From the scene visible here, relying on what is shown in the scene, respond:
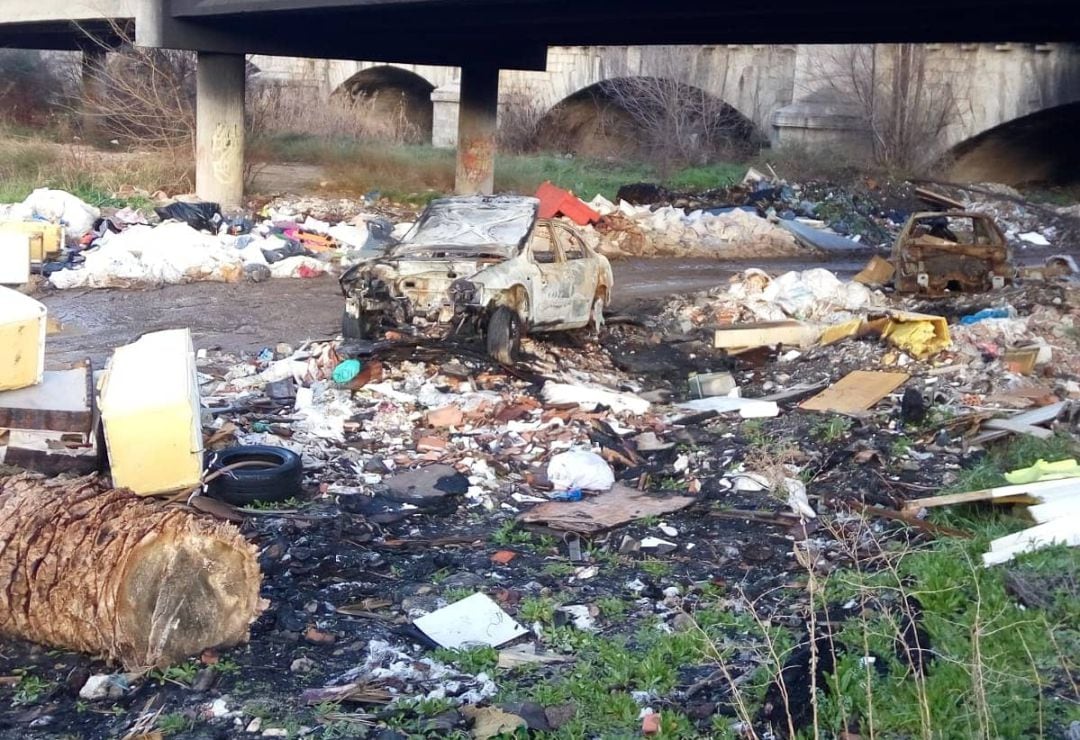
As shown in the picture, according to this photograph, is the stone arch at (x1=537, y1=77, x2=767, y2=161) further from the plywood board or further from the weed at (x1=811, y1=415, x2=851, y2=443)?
the plywood board

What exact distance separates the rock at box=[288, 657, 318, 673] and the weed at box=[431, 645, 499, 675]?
62 cm

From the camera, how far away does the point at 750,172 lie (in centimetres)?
3200

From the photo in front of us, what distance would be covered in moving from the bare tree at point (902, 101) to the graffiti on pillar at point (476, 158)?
49.1 ft

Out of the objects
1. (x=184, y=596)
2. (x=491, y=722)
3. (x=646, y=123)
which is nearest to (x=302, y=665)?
(x=184, y=596)

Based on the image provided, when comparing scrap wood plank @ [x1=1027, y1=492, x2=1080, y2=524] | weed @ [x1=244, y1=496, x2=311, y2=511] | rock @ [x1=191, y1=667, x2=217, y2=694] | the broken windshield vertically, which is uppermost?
the broken windshield

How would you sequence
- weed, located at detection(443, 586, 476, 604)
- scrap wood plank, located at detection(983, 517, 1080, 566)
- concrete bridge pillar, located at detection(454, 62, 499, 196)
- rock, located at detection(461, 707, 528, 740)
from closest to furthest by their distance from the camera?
rock, located at detection(461, 707, 528, 740) < scrap wood plank, located at detection(983, 517, 1080, 566) < weed, located at detection(443, 586, 476, 604) < concrete bridge pillar, located at detection(454, 62, 499, 196)

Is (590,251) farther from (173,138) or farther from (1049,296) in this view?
(173,138)

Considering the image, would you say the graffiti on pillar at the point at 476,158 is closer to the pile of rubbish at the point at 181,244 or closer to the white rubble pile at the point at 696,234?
the white rubble pile at the point at 696,234

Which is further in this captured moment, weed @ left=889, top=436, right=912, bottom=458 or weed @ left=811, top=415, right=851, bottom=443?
weed @ left=811, top=415, right=851, bottom=443

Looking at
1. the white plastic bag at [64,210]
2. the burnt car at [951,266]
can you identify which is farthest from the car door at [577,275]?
the white plastic bag at [64,210]

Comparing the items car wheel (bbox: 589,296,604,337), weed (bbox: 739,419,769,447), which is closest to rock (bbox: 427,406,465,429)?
weed (bbox: 739,419,769,447)

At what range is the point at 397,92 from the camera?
5669 centimetres

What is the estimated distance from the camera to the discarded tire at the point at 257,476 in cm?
802

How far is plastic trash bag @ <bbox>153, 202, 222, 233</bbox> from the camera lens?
20.3m
